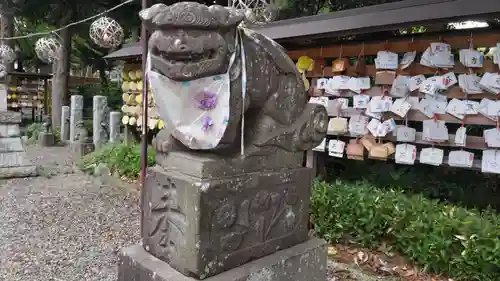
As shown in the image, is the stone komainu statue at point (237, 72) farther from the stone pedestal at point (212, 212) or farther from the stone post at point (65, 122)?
the stone post at point (65, 122)

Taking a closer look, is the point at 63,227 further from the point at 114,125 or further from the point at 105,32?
the point at 114,125

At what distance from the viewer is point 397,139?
4.71m

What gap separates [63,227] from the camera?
5223mm

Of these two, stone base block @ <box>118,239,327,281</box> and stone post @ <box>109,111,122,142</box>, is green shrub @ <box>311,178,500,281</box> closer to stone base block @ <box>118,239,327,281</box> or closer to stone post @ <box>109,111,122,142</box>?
stone base block @ <box>118,239,327,281</box>

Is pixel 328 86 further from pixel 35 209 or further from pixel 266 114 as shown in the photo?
pixel 35 209

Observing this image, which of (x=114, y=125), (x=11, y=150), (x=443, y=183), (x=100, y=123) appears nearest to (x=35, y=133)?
(x=100, y=123)

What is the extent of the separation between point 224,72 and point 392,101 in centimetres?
323

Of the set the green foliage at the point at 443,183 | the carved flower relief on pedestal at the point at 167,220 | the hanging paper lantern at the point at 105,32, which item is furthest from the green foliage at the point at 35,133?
the carved flower relief on pedestal at the point at 167,220

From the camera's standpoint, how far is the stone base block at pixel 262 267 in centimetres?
227

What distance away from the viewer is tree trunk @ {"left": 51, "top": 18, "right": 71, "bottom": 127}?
1369 centimetres

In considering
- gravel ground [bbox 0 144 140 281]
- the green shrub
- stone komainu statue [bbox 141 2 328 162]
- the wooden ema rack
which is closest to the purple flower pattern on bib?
stone komainu statue [bbox 141 2 328 162]

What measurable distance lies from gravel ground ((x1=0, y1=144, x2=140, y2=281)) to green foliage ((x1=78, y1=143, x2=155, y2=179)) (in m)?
0.47

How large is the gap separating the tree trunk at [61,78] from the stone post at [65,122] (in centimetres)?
78

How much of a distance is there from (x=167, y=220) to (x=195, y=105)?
27.7 inches
